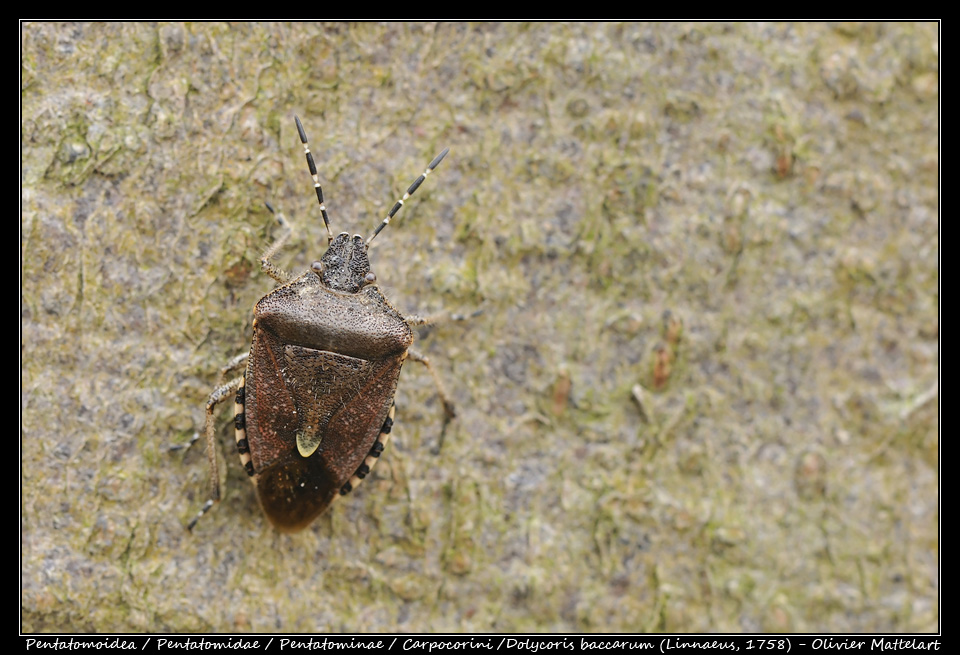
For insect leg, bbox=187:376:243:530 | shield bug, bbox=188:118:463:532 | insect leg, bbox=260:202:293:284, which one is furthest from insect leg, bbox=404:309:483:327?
insect leg, bbox=187:376:243:530

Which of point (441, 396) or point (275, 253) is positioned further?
point (441, 396)

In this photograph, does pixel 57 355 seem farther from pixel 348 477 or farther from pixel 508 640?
pixel 508 640

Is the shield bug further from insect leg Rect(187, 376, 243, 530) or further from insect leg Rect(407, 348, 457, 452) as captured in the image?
insect leg Rect(407, 348, 457, 452)

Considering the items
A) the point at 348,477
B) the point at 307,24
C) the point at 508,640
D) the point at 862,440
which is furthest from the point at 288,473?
the point at 862,440

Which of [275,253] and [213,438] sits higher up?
[275,253]

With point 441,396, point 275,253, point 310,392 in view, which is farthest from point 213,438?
point 441,396

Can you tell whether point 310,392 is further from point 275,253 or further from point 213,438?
point 275,253

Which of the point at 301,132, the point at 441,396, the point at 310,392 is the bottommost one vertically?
the point at 441,396

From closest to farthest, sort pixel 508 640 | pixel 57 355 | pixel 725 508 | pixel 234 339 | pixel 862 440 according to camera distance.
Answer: pixel 57 355 → pixel 234 339 → pixel 508 640 → pixel 725 508 → pixel 862 440

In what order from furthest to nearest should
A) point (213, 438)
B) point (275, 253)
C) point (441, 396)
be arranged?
point (441, 396), point (275, 253), point (213, 438)
